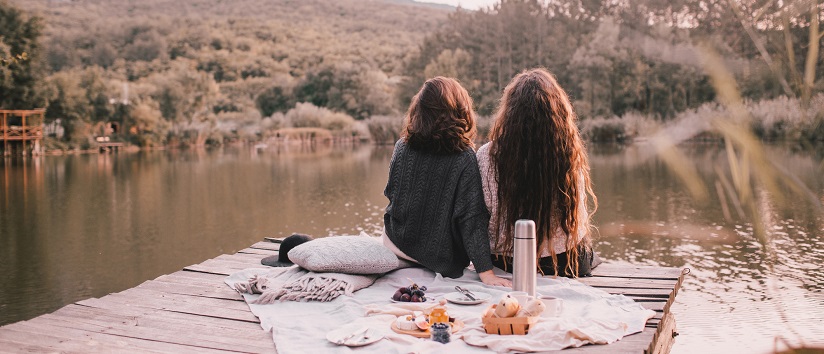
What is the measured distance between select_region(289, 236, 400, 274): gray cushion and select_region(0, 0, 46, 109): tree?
23.4 metres

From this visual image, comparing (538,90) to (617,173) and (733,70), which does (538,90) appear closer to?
(733,70)

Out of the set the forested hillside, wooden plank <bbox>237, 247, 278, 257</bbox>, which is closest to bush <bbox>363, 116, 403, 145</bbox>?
the forested hillside

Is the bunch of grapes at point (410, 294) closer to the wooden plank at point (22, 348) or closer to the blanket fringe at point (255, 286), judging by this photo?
the blanket fringe at point (255, 286)

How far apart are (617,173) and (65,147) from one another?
67.0 feet

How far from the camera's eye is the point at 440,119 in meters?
3.82

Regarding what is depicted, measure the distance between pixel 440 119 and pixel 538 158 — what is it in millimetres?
553

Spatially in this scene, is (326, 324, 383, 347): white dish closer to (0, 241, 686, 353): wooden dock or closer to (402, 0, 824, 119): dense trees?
(0, 241, 686, 353): wooden dock

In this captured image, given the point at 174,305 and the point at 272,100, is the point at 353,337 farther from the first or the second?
the point at 272,100

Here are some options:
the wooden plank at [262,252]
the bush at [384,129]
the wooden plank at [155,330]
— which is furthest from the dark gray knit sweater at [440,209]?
the bush at [384,129]

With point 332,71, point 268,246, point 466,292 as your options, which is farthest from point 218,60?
point 466,292

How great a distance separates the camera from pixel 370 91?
35.7 m

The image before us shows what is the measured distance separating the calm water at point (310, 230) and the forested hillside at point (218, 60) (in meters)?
13.1

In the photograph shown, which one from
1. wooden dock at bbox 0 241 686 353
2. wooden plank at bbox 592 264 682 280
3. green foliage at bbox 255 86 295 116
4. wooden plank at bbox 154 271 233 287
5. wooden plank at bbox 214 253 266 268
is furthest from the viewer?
green foliage at bbox 255 86 295 116

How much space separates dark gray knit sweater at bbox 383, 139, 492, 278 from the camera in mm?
3844
